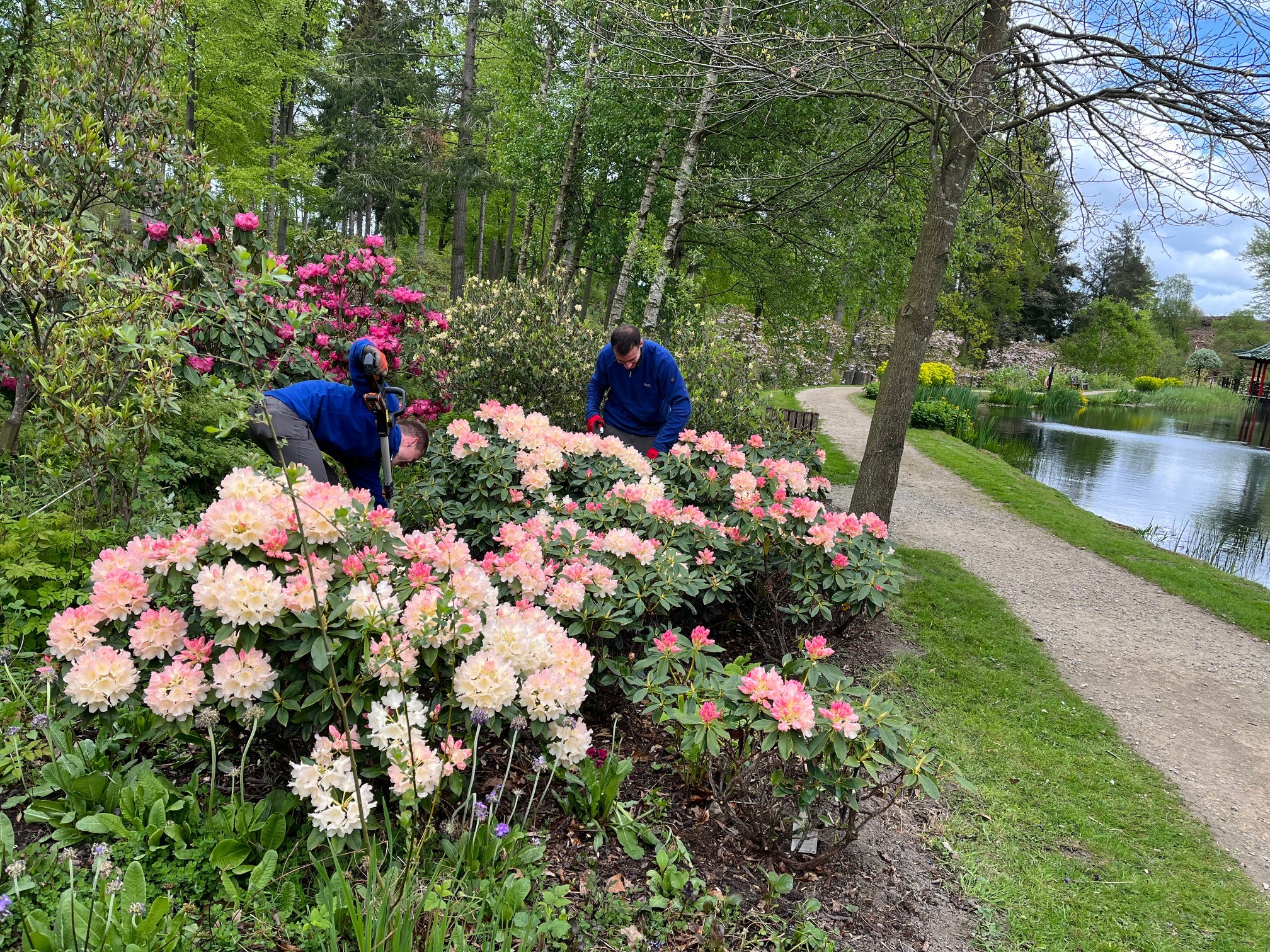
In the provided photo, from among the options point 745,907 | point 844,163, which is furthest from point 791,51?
point 745,907

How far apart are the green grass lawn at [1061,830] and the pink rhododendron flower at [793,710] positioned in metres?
1.05

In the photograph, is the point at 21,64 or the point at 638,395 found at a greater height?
the point at 21,64

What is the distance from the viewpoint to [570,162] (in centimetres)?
1214

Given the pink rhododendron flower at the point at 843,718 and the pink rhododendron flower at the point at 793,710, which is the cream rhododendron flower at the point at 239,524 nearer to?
the pink rhododendron flower at the point at 793,710

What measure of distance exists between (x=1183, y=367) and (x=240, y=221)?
187 feet

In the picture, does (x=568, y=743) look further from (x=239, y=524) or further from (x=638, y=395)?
(x=638, y=395)

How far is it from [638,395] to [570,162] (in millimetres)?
8691

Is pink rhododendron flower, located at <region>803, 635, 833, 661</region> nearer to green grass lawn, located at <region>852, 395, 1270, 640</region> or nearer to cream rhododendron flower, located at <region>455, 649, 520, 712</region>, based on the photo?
cream rhododendron flower, located at <region>455, 649, 520, 712</region>

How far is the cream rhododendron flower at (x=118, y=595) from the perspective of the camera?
1.85 metres

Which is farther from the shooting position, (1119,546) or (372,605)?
(1119,546)

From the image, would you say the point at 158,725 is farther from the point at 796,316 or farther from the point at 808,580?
the point at 796,316

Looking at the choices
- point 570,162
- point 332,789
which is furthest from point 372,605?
point 570,162

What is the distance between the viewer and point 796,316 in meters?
12.8

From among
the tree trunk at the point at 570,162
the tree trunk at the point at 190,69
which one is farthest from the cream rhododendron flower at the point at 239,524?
the tree trunk at the point at 570,162
